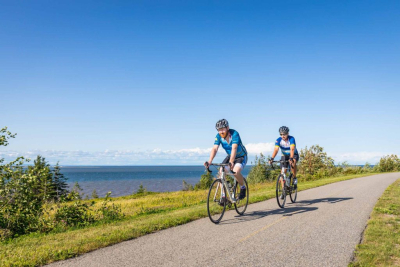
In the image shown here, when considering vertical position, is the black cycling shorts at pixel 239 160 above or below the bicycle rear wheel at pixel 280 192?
above

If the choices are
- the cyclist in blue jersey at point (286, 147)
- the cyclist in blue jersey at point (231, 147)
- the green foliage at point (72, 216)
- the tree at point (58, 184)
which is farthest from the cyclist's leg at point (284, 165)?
the tree at point (58, 184)

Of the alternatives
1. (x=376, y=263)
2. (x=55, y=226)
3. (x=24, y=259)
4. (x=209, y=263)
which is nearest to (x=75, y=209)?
(x=55, y=226)

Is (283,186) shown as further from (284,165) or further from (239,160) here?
(239,160)

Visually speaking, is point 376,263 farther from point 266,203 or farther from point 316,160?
point 316,160

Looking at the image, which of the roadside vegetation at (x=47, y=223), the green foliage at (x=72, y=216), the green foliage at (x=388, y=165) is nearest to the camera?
the roadside vegetation at (x=47, y=223)

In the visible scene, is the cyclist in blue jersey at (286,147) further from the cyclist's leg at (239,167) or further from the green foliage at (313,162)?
the green foliage at (313,162)

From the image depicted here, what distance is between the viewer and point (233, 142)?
8180 millimetres

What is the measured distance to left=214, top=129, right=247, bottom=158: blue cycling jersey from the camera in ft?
27.0

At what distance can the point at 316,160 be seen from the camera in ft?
136

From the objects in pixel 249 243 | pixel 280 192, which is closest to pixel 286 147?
pixel 280 192

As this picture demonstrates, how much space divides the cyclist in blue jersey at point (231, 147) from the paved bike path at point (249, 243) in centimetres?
153

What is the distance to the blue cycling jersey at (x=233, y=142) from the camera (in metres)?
8.22

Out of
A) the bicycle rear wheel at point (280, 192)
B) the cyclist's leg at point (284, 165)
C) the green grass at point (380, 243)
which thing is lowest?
the green grass at point (380, 243)

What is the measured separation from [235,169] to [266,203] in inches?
151
